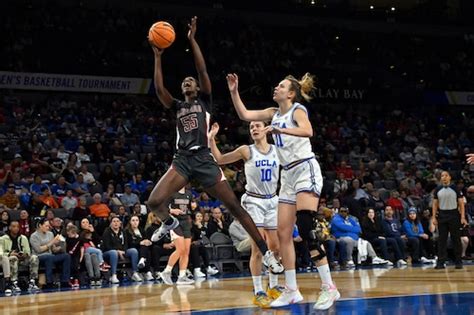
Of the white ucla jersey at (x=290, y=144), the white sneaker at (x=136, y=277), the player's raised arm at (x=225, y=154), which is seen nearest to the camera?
the white ucla jersey at (x=290, y=144)

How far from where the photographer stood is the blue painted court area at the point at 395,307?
665 cm

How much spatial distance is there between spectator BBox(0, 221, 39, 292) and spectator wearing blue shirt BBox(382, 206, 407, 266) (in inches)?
315

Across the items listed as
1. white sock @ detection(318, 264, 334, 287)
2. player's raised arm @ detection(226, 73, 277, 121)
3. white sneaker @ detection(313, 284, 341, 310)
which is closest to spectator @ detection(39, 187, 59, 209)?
player's raised arm @ detection(226, 73, 277, 121)

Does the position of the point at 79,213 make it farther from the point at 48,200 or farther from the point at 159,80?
the point at 159,80

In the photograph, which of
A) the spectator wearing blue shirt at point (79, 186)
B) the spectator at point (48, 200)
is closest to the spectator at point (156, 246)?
the spectator at point (48, 200)

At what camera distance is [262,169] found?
884 cm

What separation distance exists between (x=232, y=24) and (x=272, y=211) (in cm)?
1944

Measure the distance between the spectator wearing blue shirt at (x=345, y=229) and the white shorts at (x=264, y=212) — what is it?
22.2ft

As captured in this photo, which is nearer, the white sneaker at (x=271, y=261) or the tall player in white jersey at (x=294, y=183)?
the tall player in white jersey at (x=294, y=183)

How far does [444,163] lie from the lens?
22.9 metres

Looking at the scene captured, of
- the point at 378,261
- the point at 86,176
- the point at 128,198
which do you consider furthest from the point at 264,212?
the point at 86,176

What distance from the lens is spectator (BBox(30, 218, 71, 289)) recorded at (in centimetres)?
1277

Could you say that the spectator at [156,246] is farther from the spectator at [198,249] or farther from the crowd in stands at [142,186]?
the spectator at [198,249]

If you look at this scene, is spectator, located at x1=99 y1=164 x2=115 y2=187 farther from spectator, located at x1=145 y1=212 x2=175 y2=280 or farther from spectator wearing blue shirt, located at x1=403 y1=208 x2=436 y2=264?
spectator wearing blue shirt, located at x1=403 y1=208 x2=436 y2=264
